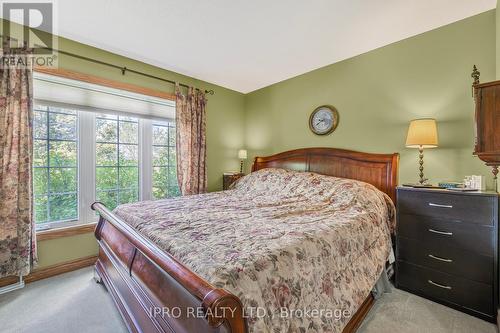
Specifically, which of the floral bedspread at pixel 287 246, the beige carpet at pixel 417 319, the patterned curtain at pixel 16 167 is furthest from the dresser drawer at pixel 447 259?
the patterned curtain at pixel 16 167

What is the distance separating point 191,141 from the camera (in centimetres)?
347

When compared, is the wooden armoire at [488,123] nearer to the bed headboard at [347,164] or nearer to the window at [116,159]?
the bed headboard at [347,164]

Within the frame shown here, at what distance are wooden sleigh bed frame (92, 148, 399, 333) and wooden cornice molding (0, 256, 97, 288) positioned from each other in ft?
1.88

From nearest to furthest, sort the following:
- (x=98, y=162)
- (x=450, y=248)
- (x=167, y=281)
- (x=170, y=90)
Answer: (x=167, y=281), (x=450, y=248), (x=98, y=162), (x=170, y=90)

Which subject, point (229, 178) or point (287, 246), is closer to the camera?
point (287, 246)

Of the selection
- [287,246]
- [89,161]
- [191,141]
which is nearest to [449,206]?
[287,246]

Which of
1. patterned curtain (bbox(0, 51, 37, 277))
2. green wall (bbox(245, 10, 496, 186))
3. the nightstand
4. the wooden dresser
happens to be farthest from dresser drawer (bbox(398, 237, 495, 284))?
patterned curtain (bbox(0, 51, 37, 277))

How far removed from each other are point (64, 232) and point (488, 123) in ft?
12.3

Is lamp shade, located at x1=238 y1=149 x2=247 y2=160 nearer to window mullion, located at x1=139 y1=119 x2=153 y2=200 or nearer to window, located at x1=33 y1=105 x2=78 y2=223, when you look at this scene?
window mullion, located at x1=139 y1=119 x2=153 y2=200

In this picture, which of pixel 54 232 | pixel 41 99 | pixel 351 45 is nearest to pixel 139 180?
pixel 54 232

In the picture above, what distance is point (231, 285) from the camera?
2.96 feet

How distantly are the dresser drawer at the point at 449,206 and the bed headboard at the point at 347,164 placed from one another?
1.46ft

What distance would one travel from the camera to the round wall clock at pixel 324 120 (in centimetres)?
308

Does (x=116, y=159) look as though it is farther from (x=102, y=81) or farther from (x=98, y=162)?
(x=102, y=81)
